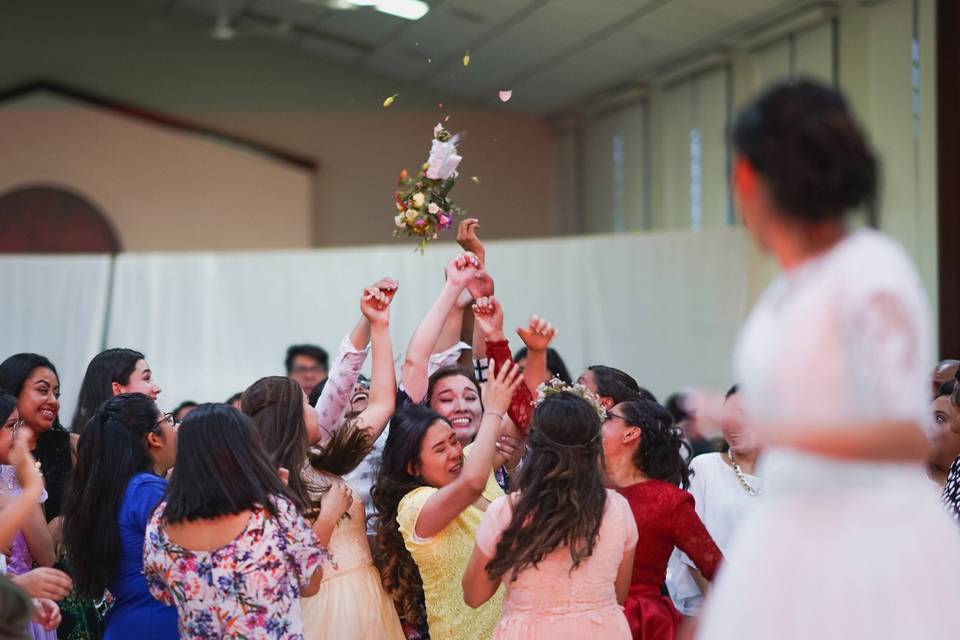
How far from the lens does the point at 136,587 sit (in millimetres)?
3242

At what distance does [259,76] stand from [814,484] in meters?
11.7

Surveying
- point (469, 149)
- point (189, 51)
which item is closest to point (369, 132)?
point (469, 149)

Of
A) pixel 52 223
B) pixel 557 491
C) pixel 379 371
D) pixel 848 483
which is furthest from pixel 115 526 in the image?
pixel 52 223

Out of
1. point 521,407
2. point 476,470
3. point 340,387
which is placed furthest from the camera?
point 340,387

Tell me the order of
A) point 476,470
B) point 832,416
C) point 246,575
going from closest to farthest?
point 832,416 < point 246,575 < point 476,470

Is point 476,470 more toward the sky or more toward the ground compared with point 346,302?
more toward the ground

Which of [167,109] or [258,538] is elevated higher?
[167,109]

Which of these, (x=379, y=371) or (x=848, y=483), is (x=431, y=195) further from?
(x=848, y=483)

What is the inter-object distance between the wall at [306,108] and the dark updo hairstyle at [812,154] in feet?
35.8

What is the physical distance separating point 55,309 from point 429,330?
4728 millimetres

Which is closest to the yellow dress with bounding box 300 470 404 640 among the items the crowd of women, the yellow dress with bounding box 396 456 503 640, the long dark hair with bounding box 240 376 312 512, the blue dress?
the crowd of women

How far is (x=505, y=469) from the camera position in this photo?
395 centimetres

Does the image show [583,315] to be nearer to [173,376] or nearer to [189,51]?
[173,376]

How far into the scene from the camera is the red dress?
10.5ft
